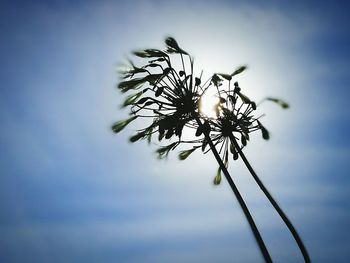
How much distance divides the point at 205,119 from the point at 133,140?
2.15m

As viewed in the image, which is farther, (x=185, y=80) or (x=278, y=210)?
(x=185, y=80)

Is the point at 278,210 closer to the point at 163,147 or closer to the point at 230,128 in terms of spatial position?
the point at 230,128

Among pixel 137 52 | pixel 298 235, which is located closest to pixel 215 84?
pixel 137 52

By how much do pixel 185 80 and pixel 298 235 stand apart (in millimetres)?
4891

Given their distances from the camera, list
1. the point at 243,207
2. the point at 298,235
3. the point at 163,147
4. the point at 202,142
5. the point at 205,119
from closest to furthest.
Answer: the point at 243,207 → the point at 298,235 → the point at 205,119 → the point at 202,142 → the point at 163,147

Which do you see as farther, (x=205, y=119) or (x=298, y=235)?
(x=205, y=119)

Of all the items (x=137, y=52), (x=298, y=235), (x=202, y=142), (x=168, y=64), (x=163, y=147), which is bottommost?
(x=298, y=235)

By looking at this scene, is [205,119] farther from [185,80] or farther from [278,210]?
[278,210]

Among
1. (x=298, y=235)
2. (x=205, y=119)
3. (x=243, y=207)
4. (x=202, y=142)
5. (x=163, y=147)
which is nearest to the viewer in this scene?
(x=243, y=207)

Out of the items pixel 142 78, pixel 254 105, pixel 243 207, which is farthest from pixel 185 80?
pixel 243 207

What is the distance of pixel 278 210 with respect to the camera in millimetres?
8492

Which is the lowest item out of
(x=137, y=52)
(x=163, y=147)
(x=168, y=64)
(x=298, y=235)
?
(x=298, y=235)

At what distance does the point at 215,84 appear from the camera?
988cm

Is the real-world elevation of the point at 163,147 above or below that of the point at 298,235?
above
